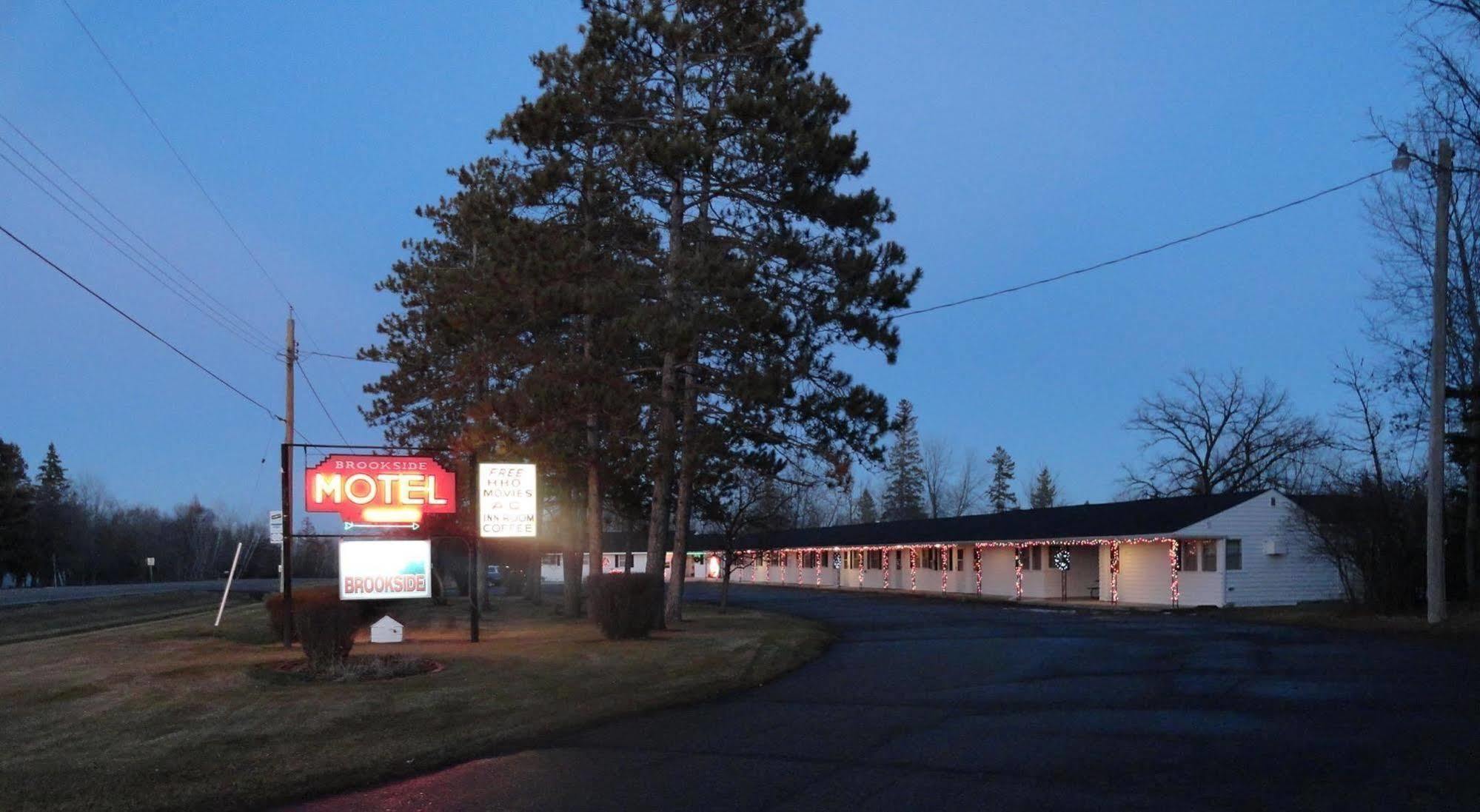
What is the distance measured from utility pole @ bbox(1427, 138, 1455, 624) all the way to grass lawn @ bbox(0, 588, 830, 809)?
12870mm

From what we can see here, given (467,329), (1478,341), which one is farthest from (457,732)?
(1478,341)

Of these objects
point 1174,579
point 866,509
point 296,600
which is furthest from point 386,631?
point 866,509

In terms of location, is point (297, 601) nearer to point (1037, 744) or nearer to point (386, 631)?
point (386, 631)

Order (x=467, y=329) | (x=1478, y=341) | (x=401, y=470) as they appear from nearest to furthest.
Answer: (x=401, y=470) < (x=467, y=329) < (x=1478, y=341)

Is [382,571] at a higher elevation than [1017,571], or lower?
higher

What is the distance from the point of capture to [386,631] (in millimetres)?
20516

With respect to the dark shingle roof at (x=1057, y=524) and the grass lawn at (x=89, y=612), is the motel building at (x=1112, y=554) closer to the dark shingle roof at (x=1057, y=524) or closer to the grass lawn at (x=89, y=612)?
the dark shingle roof at (x=1057, y=524)

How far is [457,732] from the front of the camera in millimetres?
11398

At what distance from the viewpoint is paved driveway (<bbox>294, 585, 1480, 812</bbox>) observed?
8.02m

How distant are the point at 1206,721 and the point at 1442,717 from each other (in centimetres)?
231

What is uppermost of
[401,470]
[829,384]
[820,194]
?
[820,194]

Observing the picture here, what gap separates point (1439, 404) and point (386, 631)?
855 inches

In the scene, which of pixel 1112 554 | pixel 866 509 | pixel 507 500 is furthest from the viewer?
pixel 866 509

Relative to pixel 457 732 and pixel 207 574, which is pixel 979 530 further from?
pixel 207 574
